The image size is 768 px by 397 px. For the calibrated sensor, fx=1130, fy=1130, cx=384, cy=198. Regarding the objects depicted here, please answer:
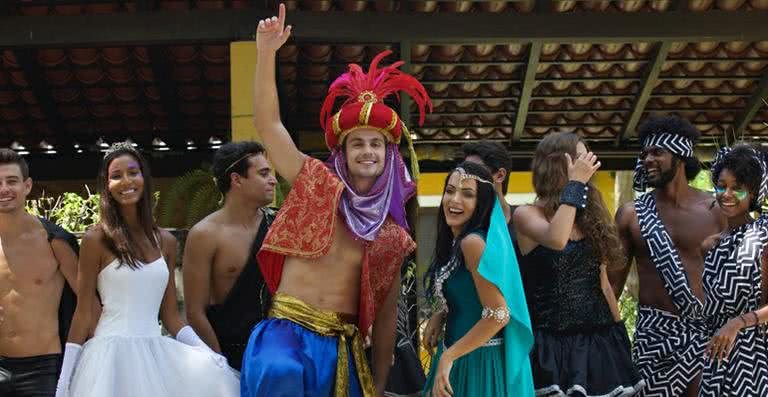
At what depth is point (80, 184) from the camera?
11.8 metres

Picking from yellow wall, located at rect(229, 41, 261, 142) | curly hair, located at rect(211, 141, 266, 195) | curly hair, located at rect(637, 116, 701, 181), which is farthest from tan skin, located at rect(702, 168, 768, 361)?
yellow wall, located at rect(229, 41, 261, 142)

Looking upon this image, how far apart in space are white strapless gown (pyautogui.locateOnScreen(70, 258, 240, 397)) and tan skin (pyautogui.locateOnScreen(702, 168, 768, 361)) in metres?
2.23

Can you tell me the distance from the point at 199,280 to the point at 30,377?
901mm

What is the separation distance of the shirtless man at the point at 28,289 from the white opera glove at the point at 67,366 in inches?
9.7

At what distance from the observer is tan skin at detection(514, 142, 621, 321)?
5.04 meters

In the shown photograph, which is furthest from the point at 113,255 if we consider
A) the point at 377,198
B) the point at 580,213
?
the point at 580,213

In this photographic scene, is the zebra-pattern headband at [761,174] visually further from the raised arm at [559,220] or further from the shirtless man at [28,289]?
the shirtless man at [28,289]

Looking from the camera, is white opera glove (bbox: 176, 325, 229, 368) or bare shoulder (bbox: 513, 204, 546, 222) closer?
white opera glove (bbox: 176, 325, 229, 368)

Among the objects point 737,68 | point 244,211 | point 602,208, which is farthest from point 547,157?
point 737,68

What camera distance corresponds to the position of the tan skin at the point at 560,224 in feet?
16.5

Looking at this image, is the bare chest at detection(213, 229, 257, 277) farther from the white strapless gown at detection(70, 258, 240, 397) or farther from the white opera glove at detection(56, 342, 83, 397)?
the white opera glove at detection(56, 342, 83, 397)

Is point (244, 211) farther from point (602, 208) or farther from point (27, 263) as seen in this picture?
point (602, 208)

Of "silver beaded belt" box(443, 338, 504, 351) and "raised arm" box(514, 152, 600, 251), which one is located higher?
"raised arm" box(514, 152, 600, 251)

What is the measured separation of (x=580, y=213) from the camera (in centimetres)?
534
